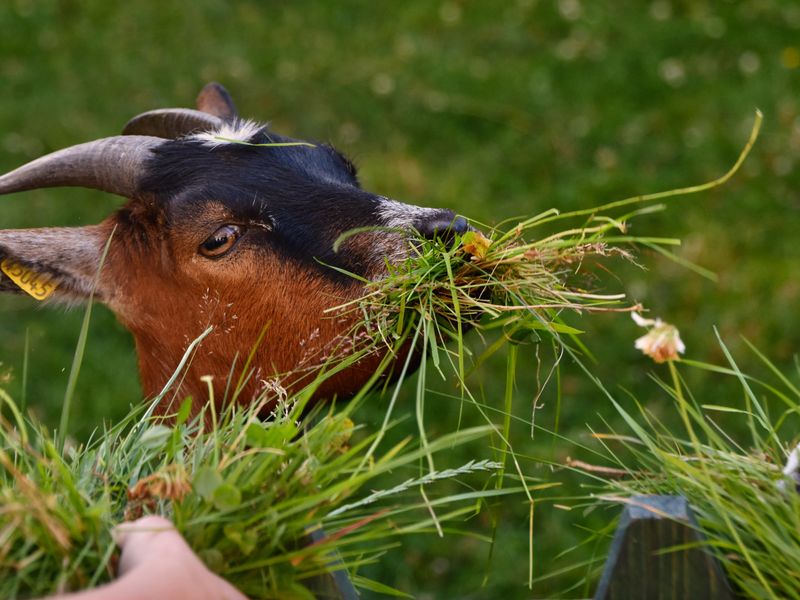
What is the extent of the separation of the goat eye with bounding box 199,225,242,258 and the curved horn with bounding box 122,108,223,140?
578mm

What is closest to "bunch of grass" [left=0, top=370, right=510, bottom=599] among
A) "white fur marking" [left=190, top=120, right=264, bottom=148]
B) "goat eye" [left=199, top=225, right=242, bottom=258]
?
"goat eye" [left=199, top=225, right=242, bottom=258]

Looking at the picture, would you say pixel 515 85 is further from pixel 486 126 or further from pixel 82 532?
pixel 82 532

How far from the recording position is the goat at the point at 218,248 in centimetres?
330

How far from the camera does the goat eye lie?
347 cm

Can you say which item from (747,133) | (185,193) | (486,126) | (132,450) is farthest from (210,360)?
(747,133)

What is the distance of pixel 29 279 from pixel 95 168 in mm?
448

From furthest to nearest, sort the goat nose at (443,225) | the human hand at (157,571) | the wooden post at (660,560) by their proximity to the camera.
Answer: the goat nose at (443,225) < the wooden post at (660,560) < the human hand at (157,571)

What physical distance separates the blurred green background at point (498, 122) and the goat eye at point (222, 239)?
246 cm

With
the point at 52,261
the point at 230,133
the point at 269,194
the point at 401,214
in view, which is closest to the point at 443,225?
the point at 401,214

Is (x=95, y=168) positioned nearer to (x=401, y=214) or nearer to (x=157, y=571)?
(x=401, y=214)

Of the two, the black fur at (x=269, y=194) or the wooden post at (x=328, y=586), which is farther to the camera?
the black fur at (x=269, y=194)

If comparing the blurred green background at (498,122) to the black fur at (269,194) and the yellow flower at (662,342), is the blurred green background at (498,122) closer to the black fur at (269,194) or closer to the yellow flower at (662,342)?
the black fur at (269,194)

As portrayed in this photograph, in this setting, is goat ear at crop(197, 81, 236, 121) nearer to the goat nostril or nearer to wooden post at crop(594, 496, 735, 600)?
the goat nostril

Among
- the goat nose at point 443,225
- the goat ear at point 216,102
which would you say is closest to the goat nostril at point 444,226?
the goat nose at point 443,225
